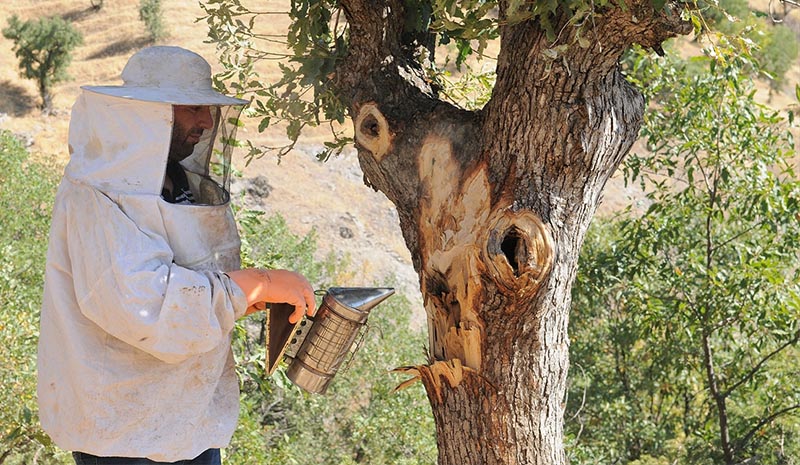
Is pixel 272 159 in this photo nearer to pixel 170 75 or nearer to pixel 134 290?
pixel 170 75

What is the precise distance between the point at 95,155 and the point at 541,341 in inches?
54.2

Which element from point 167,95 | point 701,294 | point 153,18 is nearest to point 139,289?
point 167,95

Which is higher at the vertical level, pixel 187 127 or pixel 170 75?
pixel 170 75

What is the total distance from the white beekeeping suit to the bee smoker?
0.88 feet

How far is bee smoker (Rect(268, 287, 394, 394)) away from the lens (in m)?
2.76

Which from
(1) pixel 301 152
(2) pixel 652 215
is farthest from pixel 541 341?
(1) pixel 301 152

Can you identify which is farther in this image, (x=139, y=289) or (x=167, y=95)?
(x=167, y=95)

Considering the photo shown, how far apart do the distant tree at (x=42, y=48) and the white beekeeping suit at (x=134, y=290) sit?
84.3ft

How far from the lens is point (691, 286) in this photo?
7.07m

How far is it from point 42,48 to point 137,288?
27.1 metres

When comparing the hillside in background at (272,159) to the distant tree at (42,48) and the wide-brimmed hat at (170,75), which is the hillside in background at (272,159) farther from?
the wide-brimmed hat at (170,75)

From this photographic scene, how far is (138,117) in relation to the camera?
244 cm

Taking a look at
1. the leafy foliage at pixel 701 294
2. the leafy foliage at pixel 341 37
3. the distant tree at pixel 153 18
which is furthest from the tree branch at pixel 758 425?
the distant tree at pixel 153 18

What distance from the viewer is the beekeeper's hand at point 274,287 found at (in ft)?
8.15
